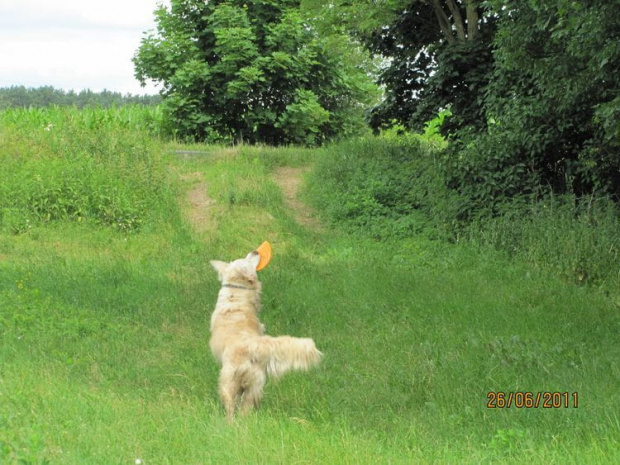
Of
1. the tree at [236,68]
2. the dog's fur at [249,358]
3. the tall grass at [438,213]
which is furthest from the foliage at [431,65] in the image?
the dog's fur at [249,358]

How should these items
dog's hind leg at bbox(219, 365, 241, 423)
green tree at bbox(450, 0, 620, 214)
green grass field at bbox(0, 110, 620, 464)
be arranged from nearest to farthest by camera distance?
green grass field at bbox(0, 110, 620, 464) → dog's hind leg at bbox(219, 365, 241, 423) → green tree at bbox(450, 0, 620, 214)

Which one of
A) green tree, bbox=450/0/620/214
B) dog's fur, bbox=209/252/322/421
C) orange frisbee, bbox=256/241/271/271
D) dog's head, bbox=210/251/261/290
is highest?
green tree, bbox=450/0/620/214

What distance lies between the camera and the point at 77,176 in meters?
15.7

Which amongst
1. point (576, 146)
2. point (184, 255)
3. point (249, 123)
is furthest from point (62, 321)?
point (249, 123)

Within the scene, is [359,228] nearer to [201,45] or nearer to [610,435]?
[610,435]

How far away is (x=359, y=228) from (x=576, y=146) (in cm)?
Result: 444

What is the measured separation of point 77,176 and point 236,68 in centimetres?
974

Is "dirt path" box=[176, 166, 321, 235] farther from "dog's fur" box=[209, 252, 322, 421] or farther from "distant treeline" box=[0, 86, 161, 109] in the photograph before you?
"distant treeline" box=[0, 86, 161, 109]

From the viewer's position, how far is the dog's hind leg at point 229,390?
5.89 meters

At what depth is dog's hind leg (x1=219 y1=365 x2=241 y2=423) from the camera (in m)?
5.89

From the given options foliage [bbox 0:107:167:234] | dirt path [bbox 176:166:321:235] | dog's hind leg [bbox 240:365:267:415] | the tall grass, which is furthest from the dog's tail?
foliage [bbox 0:107:167:234]

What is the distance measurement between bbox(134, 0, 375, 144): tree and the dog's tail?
59.9ft
